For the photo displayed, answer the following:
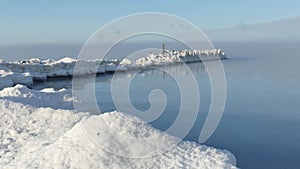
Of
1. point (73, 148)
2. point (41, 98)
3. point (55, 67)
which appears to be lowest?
point (73, 148)

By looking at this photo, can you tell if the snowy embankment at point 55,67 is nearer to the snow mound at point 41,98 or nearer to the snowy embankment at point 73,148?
the snow mound at point 41,98

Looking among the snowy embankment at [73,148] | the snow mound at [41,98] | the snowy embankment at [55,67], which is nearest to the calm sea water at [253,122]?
the snowy embankment at [73,148]

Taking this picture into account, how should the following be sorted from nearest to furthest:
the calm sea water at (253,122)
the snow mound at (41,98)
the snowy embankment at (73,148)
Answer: the snowy embankment at (73,148)
the calm sea water at (253,122)
the snow mound at (41,98)

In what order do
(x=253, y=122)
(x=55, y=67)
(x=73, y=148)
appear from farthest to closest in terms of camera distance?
(x=55, y=67) → (x=253, y=122) → (x=73, y=148)

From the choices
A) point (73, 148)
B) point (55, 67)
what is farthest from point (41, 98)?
point (55, 67)

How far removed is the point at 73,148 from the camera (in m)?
7.71

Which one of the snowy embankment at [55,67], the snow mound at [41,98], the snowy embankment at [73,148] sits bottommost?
the snowy embankment at [73,148]

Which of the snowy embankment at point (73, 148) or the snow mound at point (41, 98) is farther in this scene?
the snow mound at point (41, 98)

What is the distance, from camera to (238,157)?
9578 mm

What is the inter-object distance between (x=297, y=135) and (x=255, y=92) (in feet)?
36.8

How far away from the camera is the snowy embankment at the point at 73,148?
7453 mm

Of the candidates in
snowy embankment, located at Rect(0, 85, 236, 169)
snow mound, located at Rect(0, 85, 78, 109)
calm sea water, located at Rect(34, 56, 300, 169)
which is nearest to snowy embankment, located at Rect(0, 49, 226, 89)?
calm sea water, located at Rect(34, 56, 300, 169)

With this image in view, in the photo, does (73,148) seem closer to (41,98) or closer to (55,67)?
(41,98)

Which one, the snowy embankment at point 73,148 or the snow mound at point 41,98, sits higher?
the snow mound at point 41,98
